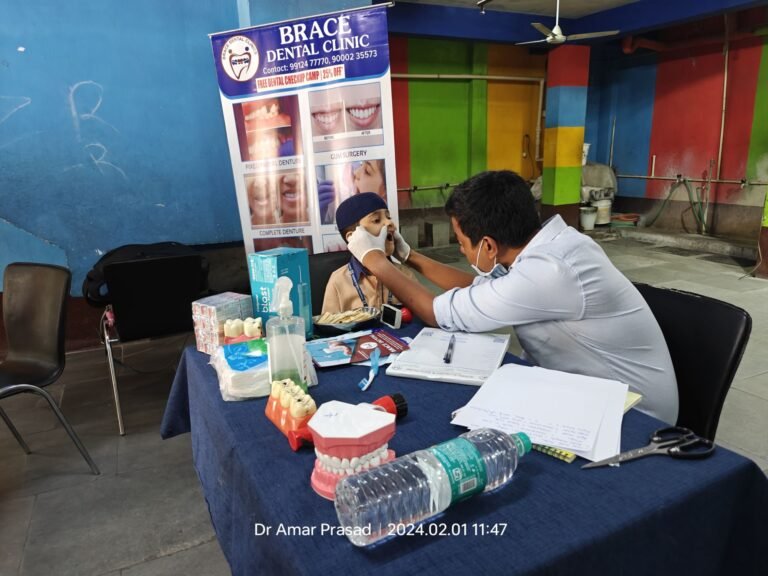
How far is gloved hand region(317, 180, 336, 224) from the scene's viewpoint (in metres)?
2.89

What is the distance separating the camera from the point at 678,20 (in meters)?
5.44

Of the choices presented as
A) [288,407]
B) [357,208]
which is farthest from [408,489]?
[357,208]

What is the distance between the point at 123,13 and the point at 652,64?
22.9 feet

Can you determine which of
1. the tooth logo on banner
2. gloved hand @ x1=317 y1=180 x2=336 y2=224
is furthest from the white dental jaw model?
the tooth logo on banner

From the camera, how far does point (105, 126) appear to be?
3516 mm

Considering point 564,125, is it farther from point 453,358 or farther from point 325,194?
point 453,358

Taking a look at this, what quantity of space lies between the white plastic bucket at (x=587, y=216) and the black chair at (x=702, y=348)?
6.46 metres

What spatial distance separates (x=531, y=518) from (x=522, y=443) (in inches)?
5.2

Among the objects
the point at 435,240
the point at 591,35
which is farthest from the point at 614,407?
the point at 435,240

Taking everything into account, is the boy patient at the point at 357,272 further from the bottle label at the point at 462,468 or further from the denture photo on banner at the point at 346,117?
the bottle label at the point at 462,468

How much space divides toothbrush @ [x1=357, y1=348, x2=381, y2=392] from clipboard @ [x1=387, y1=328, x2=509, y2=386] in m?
0.04

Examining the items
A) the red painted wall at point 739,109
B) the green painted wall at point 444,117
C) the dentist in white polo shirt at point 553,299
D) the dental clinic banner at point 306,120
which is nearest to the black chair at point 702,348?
the dentist in white polo shirt at point 553,299

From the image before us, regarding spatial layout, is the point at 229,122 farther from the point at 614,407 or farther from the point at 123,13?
the point at 614,407

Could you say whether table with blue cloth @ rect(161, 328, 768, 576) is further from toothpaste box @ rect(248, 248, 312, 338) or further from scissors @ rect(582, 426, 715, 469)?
toothpaste box @ rect(248, 248, 312, 338)
